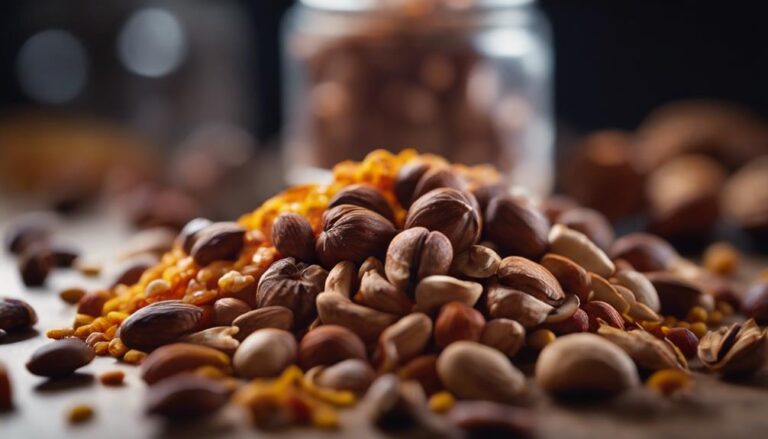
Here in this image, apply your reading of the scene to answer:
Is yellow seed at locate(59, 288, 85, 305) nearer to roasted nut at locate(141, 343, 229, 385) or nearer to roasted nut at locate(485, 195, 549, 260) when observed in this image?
roasted nut at locate(141, 343, 229, 385)

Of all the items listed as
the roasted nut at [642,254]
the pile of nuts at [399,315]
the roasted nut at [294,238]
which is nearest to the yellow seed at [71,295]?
the pile of nuts at [399,315]

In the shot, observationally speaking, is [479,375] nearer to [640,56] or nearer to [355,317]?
[355,317]

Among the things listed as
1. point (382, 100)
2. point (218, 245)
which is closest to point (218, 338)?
point (218, 245)

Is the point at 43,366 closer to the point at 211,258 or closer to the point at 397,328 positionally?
the point at 211,258

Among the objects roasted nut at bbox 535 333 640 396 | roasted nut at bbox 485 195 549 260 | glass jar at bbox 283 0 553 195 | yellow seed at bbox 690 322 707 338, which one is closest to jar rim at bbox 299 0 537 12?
glass jar at bbox 283 0 553 195

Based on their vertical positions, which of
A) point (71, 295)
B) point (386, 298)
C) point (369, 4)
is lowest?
point (71, 295)

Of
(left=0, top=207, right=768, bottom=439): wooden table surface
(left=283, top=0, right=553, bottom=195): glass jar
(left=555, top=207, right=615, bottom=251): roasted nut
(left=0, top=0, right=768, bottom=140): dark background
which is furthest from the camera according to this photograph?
(left=0, top=0, right=768, bottom=140): dark background
